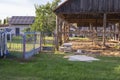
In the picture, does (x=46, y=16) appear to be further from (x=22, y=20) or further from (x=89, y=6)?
(x=22, y=20)

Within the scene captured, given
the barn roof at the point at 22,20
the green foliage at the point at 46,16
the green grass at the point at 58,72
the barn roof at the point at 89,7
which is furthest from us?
the barn roof at the point at 22,20

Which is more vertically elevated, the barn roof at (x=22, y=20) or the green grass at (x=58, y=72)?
the barn roof at (x=22, y=20)

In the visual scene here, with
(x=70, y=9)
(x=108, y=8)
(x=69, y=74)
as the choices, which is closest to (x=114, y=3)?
(x=108, y=8)

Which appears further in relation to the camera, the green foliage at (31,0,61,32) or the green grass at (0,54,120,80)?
the green foliage at (31,0,61,32)

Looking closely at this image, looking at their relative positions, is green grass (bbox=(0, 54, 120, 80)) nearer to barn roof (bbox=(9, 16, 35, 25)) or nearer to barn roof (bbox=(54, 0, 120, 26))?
barn roof (bbox=(54, 0, 120, 26))

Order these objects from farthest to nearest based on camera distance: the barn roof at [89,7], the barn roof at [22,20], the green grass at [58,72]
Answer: the barn roof at [22,20], the barn roof at [89,7], the green grass at [58,72]

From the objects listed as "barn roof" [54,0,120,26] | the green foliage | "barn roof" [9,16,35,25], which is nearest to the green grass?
"barn roof" [54,0,120,26]

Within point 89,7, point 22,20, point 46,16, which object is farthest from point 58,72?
point 22,20

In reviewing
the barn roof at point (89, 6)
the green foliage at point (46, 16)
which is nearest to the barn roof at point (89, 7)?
the barn roof at point (89, 6)

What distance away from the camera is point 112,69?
1410 centimetres

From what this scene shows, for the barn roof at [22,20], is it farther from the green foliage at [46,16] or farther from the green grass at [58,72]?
the green grass at [58,72]

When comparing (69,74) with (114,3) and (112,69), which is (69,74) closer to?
(112,69)

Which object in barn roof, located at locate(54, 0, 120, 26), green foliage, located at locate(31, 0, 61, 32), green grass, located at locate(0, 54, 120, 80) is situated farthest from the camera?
green foliage, located at locate(31, 0, 61, 32)

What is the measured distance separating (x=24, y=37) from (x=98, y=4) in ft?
31.6
